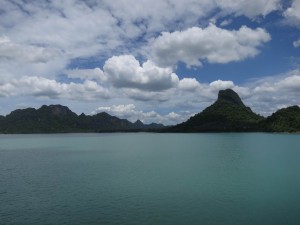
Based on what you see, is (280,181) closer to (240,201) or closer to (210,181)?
(210,181)

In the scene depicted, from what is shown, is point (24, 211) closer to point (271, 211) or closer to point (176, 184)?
point (176, 184)

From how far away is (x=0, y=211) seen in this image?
34.1m

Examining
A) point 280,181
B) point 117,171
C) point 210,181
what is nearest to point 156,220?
point 210,181

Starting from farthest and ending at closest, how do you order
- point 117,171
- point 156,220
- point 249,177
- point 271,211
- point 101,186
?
point 117,171
point 249,177
point 101,186
point 271,211
point 156,220

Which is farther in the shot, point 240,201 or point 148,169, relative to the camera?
point 148,169

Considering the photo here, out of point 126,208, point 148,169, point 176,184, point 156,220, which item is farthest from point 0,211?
point 148,169

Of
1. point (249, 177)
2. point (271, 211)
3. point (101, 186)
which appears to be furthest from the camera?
point (249, 177)

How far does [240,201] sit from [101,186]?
20.5m

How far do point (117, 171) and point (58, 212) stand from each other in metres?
29.6

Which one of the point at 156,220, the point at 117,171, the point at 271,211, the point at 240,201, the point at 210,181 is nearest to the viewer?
the point at 156,220

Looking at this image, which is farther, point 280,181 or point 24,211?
point 280,181

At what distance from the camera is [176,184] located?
160 feet

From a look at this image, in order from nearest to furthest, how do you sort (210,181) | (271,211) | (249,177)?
(271,211)
(210,181)
(249,177)

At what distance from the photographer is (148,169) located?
6619cm
